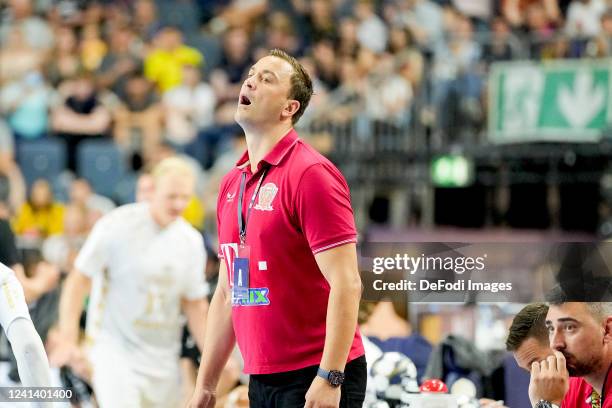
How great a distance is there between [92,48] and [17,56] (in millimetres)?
879

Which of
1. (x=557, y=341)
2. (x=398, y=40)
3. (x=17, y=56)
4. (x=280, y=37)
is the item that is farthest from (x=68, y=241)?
(x=557, y=341)

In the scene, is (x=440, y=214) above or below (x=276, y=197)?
above

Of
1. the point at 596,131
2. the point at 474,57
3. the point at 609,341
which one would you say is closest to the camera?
the point at 609,341

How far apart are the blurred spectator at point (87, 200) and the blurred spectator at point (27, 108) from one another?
151cm

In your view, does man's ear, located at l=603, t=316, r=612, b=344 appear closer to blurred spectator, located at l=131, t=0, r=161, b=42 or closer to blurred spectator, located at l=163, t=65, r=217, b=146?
blurred spectator, located at l=163, t=65, r=217, b=146

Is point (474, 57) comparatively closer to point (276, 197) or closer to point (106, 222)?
point (106, 222)

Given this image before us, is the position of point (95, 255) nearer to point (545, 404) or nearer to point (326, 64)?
point (545, 404)

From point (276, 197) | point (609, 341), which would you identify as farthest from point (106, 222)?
point (609, 341)

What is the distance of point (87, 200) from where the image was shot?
12016 millimetres

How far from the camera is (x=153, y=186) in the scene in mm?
7184

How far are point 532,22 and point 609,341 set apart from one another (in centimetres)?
983

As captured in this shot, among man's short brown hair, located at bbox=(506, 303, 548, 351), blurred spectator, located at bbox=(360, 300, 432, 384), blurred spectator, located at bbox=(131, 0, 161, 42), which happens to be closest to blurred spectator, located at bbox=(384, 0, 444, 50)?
blurred spectator, located at bbox=(131, 0, 161, 42)

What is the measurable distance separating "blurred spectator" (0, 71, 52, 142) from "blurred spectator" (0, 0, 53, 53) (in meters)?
1.02

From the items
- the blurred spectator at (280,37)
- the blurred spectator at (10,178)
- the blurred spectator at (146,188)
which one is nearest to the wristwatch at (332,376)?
the blurred spectator at (146,188)
